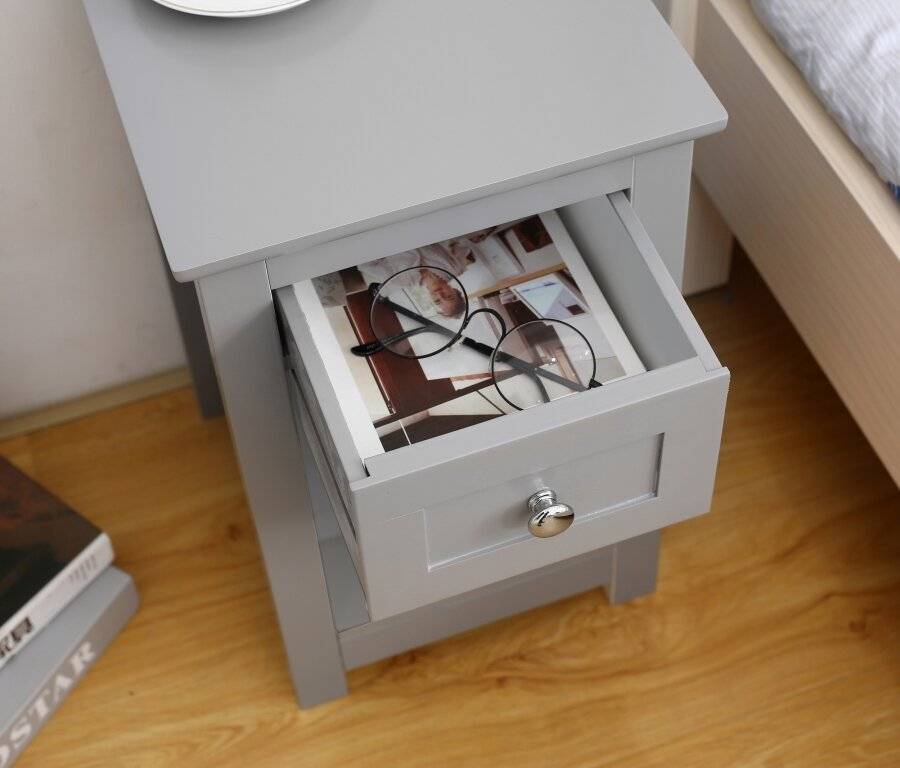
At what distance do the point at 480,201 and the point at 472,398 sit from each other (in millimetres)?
135

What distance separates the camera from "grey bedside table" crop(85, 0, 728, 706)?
0.82 m

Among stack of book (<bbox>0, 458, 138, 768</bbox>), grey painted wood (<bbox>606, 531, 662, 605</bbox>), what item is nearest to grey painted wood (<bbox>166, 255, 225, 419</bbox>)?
stack of book (<bbox>0, 458, 138, 768</bbox>)

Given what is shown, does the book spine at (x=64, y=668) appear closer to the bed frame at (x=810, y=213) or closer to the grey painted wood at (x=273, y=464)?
the grey painted wood at (x=273, y=464)

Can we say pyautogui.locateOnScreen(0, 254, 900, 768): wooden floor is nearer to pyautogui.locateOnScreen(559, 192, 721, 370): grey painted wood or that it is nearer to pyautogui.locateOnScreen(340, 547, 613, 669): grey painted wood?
pyautogui.locateOnScreen(340, 547, 613, 669): grey painted wood

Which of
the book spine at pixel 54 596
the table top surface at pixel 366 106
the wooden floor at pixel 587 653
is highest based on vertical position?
the table top surface at pixel 366 106

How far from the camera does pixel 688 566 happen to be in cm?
135

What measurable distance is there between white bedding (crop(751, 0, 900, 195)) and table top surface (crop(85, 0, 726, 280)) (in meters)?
0.22

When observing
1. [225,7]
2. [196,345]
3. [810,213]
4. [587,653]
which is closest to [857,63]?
[810,213]

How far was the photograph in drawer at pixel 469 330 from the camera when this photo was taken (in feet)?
2.91

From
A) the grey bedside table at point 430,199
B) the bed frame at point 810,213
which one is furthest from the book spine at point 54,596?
the bed frame at point 810,213

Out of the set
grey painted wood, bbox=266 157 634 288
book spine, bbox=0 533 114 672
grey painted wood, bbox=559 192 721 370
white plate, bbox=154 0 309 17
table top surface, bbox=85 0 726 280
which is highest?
white plate, bbox=154 0 309 17

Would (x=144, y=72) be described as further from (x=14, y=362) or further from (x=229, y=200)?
(x=14, y=362)

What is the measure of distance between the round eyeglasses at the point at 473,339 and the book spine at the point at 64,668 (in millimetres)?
529

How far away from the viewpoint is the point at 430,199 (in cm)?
84
